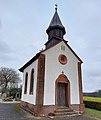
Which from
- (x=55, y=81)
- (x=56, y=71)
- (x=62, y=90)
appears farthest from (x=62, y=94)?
(x=56, y=71)

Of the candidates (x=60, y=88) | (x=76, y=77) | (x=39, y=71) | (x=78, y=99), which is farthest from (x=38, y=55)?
(x=78, y=99)

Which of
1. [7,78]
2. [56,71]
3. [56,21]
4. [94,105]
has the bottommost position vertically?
[94,105]

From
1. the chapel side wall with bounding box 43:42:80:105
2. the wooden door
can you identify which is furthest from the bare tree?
the chapel side wall with bounding box 43:42:80:105

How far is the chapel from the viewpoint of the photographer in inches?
447

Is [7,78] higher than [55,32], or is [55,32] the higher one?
[55,32]

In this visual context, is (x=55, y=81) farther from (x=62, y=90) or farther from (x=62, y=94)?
(x=62, y=94)

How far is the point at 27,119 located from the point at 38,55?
5482 millimetres

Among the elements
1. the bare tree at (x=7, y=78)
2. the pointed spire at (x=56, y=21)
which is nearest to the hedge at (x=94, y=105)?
the pointed spire at (x=56, y=21)

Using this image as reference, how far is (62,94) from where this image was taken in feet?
42.2

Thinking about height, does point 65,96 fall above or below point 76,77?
below

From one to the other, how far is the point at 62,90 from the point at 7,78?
30172 millimetres

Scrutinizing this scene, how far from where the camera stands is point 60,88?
12.9 metres

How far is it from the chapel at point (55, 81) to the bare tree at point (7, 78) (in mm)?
28126

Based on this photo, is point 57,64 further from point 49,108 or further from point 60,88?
point 49,108
